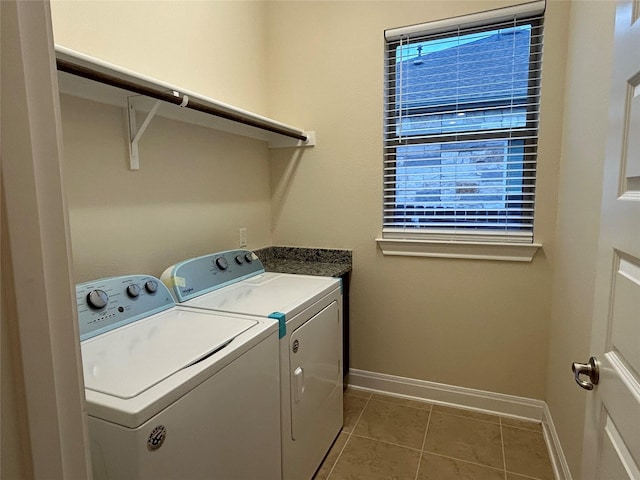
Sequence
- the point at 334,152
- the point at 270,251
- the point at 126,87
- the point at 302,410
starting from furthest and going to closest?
the point at 270,251, the point at 334,152, the point at 302,410, the point at 126,87

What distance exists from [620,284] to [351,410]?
1860mm

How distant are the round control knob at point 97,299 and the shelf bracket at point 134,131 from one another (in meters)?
0.58

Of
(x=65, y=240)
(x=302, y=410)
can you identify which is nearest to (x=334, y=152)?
(x=302, y=410)

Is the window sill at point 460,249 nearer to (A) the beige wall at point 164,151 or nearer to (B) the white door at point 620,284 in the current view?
(A) the beige wall at point 164,151

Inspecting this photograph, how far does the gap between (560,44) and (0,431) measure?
2441mm

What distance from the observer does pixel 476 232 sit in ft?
7.07

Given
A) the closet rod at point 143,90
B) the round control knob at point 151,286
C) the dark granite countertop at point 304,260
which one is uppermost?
the closet rod at point 143,90

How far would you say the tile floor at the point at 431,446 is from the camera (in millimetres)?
1771

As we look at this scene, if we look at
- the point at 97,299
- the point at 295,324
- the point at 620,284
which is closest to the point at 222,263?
the point at 295,324

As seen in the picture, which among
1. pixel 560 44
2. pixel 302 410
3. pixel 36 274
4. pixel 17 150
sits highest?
pixel 560 44

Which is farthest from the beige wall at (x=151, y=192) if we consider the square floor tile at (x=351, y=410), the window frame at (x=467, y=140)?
the square floor tile at (x=351, y=410)

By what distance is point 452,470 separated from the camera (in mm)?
1783

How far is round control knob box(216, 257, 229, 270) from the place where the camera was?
1.84 metres

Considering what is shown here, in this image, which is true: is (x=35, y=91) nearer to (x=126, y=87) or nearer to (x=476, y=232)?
(x=126, y=87)
